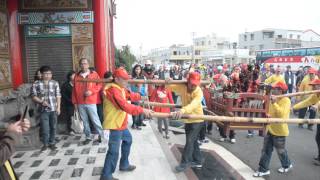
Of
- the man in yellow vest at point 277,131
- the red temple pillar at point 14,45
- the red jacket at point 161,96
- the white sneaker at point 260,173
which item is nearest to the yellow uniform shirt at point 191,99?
the man in yellow vest at point 277,131

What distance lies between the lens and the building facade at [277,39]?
2409 inches

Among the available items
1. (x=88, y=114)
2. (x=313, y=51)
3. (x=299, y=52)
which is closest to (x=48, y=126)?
(x=88, y=114)

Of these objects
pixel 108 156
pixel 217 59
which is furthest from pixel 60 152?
pixel 217 59

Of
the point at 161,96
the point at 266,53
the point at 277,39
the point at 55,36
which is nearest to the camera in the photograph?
the point at 161,96

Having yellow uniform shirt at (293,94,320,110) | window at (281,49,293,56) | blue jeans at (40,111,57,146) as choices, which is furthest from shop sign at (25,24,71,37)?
window at (281,49,293,56)

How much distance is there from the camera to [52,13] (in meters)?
6.99

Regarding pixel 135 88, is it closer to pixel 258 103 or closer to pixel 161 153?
pixel 161 153

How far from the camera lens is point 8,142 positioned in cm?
232

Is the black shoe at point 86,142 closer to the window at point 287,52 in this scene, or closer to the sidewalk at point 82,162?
the sidewalk at point 82,162

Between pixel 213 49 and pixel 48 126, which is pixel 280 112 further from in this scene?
pixel 213 49

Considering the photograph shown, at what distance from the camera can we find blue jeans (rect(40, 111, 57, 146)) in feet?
19.3

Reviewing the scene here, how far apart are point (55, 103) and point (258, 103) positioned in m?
4.09

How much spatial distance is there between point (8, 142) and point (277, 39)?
65.4 metres

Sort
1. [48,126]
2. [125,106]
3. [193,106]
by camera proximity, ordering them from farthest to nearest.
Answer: [48,126], [193,106], [125,106]
